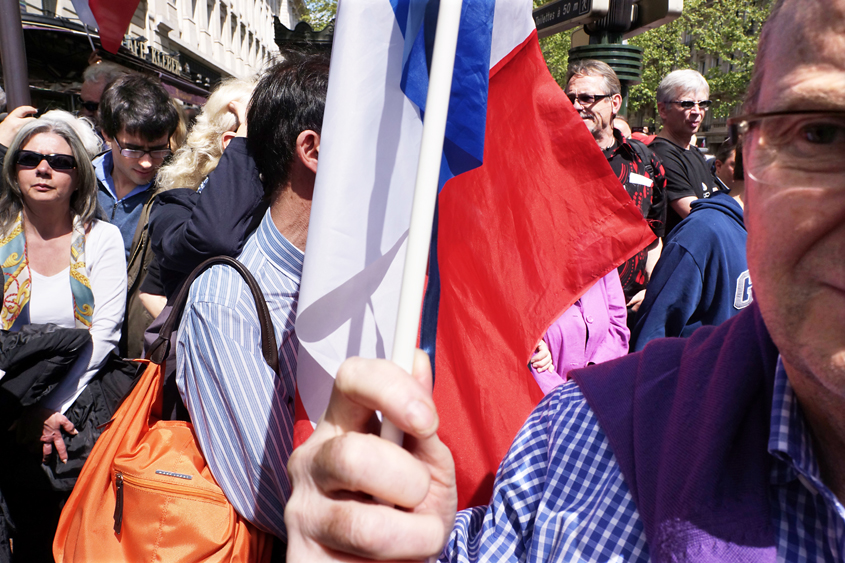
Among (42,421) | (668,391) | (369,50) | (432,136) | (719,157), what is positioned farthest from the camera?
(719,157)

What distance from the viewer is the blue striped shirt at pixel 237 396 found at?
4.88 feet

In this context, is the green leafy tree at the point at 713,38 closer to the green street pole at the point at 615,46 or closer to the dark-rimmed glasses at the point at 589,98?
the green street pole at the point at 615,46

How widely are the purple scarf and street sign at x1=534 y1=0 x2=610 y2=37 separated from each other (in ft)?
11.7

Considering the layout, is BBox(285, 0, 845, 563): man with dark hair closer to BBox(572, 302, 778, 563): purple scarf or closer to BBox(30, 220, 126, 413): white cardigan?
BBox(572, 302, 778, 563): purple scarf

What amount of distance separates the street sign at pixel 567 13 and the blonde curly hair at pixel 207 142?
2.24 m

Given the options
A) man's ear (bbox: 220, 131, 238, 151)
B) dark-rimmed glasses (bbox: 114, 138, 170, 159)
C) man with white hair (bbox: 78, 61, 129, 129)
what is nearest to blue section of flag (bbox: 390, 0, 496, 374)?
man's ear (bbox: 220, 131, 238, 151)

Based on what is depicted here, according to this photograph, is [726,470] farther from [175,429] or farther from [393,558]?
[175,429]

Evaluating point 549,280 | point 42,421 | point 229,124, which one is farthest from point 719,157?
point 42,421

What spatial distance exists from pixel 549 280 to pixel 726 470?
0.88 meters

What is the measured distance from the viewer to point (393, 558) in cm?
73

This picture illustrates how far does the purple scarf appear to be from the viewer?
92 cm

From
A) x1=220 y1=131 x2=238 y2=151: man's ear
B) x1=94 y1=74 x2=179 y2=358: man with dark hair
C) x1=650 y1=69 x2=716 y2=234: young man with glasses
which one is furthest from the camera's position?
x1=650 y1=69 x2=716 y2=234: young man with glasses

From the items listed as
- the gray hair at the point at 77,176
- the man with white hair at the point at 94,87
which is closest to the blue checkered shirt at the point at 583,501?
the gray hair at the point at 77,176

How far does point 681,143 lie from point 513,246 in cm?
374
